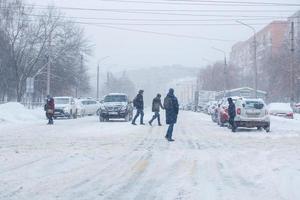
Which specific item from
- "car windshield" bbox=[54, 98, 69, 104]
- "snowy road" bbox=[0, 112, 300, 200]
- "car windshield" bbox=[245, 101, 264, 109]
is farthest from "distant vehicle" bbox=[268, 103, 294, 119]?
"snowy road" bbox=[0, 112, 300, 200]

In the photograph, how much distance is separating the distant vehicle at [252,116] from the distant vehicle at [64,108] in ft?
64.8

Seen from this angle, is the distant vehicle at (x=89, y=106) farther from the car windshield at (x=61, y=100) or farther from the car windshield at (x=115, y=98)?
the car windshield at (x=115, y=98)

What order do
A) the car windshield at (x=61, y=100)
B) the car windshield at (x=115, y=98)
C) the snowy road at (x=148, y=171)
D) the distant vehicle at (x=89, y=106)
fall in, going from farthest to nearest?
the distant vehicle at (x=89, y=106) → the car windshield at (x=61, y=100) → the car windshield at (x=115, y=98) → the snowy road at (x=148, y=171)

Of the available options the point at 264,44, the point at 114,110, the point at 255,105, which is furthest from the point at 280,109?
the point at 264,44

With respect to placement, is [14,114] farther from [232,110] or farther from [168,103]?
[168,103]

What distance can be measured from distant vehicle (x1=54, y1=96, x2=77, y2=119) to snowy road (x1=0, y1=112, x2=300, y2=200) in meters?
25.8

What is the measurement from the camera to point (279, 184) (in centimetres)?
988

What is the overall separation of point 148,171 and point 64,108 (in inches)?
1286

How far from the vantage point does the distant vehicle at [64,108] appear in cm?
4347

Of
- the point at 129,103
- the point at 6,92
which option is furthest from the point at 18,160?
the point at 6,92

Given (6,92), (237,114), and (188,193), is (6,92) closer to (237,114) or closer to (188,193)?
(237,114)

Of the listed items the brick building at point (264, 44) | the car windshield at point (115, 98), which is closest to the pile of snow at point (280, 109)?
the car windshield at point (115, 98)

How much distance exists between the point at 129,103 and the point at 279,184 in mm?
28081

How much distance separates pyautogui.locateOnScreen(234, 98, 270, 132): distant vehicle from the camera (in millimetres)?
26391
